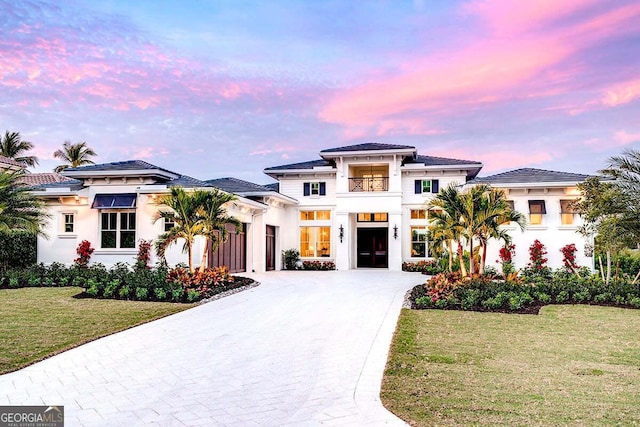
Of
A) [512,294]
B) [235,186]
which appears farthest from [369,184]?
[512,294]

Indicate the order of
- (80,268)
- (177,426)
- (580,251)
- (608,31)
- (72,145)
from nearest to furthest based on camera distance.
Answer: (177,426) < (608,31) < (80,268) < (580,251) < (72,145)

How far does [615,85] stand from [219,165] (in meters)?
23.4

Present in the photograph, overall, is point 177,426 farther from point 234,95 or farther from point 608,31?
point 234,95

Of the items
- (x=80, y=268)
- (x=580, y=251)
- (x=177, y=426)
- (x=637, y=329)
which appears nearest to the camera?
(x=177, y=426)

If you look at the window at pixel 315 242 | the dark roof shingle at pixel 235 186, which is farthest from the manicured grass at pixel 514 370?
the window at pixel 315 242

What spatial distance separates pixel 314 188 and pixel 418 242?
6.07 metres

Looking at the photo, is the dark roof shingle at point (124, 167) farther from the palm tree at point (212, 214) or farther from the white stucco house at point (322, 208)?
the palm tree at point (212, 214)

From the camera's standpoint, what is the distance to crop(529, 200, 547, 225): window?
22.4 m

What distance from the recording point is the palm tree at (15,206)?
1612 centimetres

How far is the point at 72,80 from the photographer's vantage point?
651 inches

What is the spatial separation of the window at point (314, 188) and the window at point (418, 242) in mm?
5011

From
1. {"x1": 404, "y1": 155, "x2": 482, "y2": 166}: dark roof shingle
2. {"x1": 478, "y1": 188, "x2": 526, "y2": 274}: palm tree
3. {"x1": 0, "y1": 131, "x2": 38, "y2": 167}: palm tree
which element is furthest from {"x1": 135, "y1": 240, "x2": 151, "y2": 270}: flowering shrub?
{"x1": 0, "y1": 131, "x2": 38, "y2": 167}: palm tree

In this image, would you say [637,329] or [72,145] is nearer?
[637,329]

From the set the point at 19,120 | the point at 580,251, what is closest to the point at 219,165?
the point at 19,120
